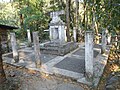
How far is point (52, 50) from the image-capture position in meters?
10.2

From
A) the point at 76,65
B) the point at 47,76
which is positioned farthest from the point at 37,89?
the point at 76,65

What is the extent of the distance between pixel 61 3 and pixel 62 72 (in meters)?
13.2

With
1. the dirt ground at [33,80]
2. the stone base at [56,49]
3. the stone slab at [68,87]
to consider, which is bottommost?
the stone slab at [68,87]

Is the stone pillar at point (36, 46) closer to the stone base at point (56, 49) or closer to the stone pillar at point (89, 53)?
the stone base at point (56, 49)

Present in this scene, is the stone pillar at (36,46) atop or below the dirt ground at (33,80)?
atop

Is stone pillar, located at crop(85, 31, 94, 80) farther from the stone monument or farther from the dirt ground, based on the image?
the stone monument

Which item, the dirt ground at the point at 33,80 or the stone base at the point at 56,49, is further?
the stone base at the point at 56,49

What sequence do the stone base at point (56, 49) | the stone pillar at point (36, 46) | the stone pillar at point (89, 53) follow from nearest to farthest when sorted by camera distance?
the stone pillar at point (89, 53)
the stone pillar at point (36, 46)
the stone base at point (56, 49)

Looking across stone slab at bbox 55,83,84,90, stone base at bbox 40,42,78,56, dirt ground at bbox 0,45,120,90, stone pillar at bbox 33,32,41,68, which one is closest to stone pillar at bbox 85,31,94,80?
dirt ground at bbox 0,45,120,90

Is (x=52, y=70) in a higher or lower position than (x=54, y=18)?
lower

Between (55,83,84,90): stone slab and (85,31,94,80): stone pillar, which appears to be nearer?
(55,83,84,90): stone slab

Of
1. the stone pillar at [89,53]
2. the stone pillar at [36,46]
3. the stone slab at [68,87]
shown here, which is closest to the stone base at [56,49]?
the stone pillar at [36,46]

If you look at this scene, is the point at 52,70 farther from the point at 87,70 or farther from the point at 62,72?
the point at 87,70

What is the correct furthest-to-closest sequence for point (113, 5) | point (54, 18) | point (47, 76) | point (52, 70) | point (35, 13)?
point (35, 13), point (54, 18), point (52, 70), point (47, 76), point (113, 5)
